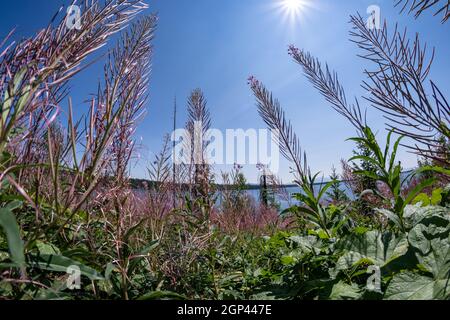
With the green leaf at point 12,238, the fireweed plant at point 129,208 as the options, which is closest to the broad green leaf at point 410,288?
the fireweed plant at point 129,208

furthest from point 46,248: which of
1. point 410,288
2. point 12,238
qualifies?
point 410,288

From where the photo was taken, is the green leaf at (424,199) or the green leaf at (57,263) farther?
the green leaf at (424,199)

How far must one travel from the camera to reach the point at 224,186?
2902 mm

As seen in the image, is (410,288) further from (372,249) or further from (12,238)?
(12,238)

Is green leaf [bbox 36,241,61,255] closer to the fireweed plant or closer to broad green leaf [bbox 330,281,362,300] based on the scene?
the fireweed plant

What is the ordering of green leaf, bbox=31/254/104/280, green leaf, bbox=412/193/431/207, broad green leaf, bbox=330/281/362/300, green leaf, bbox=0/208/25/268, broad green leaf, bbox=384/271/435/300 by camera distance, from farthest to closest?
1. green leaf, bbox=412/193/431/207
2. broad green leaf, bbox=330/281/362/300
3. broad green leaf, bbox=384/271/435/300
4. green leaf, bbox=31/254/104/280
5. green leaf, bbox=0/208/25/268

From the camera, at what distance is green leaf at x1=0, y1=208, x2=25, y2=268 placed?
0.48m

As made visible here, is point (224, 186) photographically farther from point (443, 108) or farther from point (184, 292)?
point (443, 108)

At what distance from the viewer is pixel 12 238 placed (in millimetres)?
504

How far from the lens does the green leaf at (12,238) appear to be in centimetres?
48

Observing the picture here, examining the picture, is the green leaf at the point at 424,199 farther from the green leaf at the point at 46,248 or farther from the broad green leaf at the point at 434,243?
the green leaf at the point at 46,248

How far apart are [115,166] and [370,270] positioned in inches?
40.9

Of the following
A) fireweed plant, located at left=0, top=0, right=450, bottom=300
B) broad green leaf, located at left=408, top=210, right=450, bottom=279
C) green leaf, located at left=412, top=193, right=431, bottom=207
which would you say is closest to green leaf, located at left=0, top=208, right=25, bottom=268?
fireweed plant, located at left=0, top=0, right=450, bottom=300
